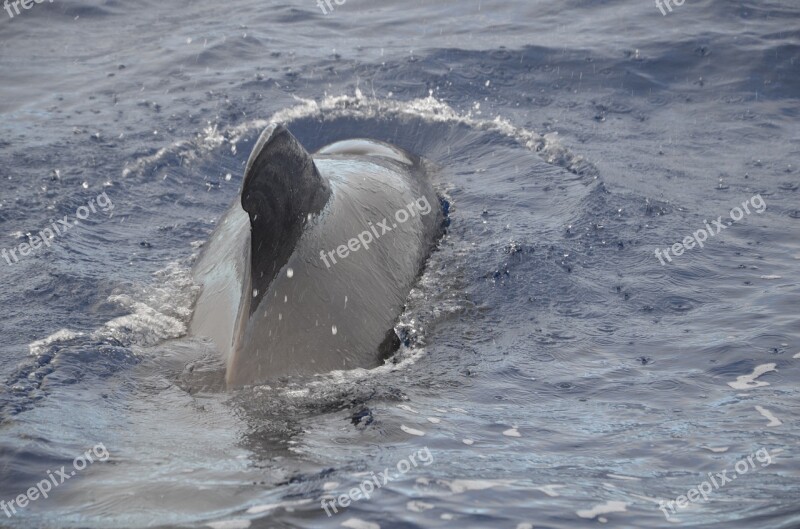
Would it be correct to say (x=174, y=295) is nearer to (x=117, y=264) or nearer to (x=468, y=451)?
(x=117, y=264)

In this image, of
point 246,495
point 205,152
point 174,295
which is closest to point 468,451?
point 246,495

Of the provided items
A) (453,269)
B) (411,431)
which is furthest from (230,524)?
(453,269)

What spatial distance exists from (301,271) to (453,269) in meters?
2.50

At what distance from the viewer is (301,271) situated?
295 inches

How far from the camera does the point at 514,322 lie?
8641mm

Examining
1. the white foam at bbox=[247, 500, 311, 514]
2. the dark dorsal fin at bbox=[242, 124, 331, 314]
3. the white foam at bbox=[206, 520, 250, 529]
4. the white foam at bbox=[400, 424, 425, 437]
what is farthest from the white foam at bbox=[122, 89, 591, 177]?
the white foam at bbox=[206, 520, 250, 529]

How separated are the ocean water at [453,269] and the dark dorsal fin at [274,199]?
845 mm

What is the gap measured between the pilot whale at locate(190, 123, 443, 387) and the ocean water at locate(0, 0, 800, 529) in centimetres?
23

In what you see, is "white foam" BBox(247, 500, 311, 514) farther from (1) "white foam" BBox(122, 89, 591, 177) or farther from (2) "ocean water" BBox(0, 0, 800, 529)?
(1) "white foam" BBox(122, 89, 591, 177)

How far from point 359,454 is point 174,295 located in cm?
366

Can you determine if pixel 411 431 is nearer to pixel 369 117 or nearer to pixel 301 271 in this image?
pixel 301 271

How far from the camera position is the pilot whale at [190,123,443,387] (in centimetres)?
695

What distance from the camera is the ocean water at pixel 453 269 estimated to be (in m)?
5.51

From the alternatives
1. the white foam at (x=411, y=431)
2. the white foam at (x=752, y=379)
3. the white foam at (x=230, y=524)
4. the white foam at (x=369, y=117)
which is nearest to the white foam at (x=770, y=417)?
the white foam at (x=752, y=379)
